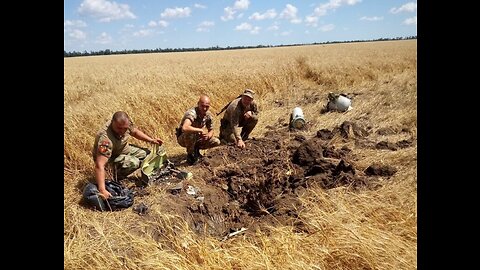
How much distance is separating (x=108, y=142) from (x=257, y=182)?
215cm

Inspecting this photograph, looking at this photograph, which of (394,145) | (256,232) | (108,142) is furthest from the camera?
(394,145)

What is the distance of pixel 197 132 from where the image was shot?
17.9 ft

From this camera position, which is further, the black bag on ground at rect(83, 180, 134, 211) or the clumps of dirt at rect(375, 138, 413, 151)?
the clumps of dirt at rect(375, 138, 413, 151)

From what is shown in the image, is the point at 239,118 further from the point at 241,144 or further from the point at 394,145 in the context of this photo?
the point at 394,145

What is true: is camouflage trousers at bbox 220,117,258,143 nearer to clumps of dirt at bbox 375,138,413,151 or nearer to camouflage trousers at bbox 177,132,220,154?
camouflage trousers at bbox 177,132,220,154

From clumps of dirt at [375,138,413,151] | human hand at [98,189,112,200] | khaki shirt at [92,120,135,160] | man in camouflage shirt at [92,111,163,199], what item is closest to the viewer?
human hand at [98,189,112,200]

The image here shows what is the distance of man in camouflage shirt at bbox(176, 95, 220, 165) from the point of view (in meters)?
5.51

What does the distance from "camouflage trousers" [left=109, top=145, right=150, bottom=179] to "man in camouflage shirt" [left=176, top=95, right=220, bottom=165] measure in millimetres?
828

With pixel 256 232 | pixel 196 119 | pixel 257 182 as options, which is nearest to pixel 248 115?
pixel 196 119

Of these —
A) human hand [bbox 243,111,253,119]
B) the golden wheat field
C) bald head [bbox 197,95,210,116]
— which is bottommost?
the golden wheat field

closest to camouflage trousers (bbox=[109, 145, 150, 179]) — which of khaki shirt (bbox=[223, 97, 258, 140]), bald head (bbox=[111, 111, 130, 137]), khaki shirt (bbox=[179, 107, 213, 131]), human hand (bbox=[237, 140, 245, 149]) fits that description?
bald head (bbox=[111, 111, 130, 137])

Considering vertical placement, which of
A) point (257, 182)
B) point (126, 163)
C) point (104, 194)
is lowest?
point (257, 182)

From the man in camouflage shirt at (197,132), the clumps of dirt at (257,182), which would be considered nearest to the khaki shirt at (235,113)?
the clumps of dirt at (257,182)

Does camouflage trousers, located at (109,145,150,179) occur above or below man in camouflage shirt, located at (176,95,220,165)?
below
